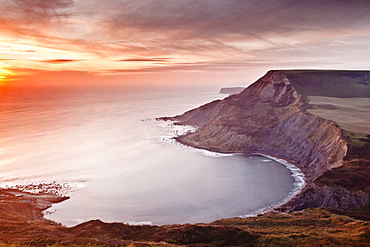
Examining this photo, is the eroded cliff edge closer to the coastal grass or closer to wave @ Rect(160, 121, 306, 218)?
the coastal grass

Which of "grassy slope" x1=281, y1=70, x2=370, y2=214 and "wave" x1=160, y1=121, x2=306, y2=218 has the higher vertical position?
"grassy slope" x1=281, y1=70, x2=370, y2=214

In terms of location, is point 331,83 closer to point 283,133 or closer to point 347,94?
point 347,94

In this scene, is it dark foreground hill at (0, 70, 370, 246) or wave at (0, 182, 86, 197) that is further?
wave at (0, 182, 86, 197)

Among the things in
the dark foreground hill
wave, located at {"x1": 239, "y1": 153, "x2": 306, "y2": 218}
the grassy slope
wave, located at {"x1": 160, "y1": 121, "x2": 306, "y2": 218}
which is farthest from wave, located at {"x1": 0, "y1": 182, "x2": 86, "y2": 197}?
the grassy slope

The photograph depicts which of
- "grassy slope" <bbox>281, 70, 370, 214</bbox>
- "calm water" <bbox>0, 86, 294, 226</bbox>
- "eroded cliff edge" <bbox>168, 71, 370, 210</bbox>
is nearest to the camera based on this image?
"eroded cliff edge" <bbox>168, 71, 370, 210</bbox>

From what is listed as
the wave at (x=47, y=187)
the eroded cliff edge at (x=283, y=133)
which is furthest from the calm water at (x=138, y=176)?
the eroded cliff edge at (x=283, y=133)

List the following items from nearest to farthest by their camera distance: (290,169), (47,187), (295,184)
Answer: (47,187) < (295,184) < (290,169)

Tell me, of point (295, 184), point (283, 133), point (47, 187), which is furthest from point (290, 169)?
point (47, 187)

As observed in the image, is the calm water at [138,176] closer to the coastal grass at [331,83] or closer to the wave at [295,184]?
the wave at [295,184]
